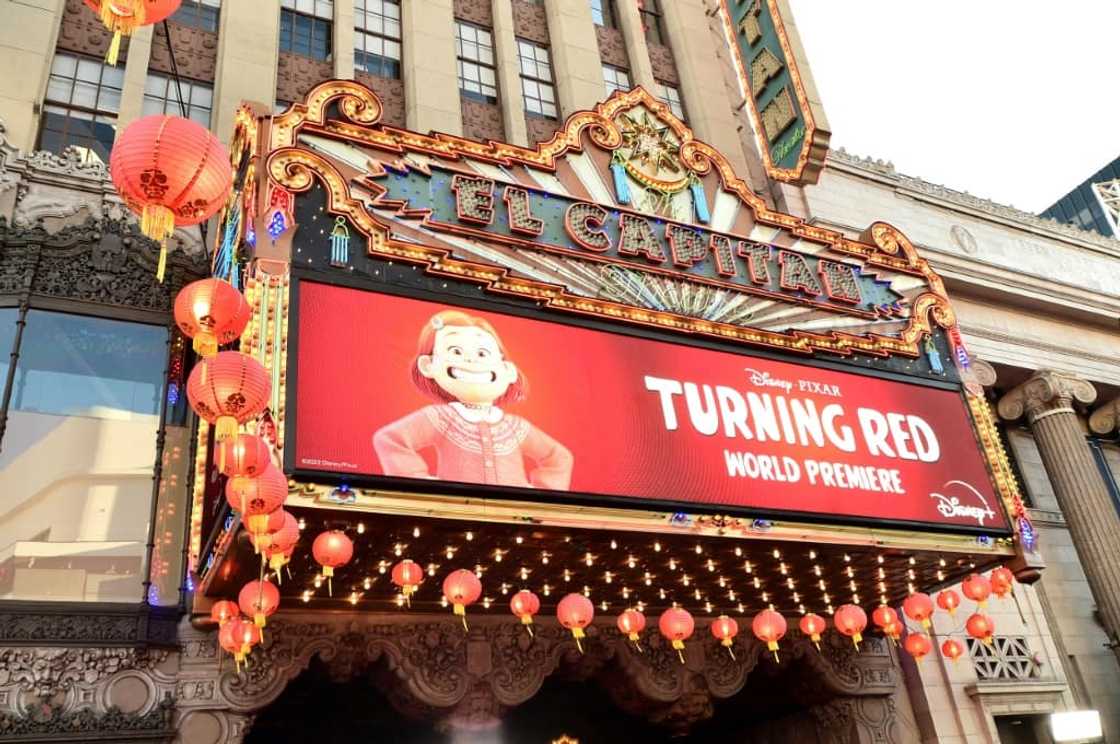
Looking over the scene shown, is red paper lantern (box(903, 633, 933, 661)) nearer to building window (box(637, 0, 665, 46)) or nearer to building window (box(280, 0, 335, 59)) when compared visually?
building window (box(280, 0, 335, 59))

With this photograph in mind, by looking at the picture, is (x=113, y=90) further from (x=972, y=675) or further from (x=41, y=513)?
(x=972, y=675)

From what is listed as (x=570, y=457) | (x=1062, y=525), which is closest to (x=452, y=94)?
(x=570, y=457)

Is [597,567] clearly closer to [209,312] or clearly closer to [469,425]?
[469,425]

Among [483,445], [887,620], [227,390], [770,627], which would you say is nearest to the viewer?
[227,390]

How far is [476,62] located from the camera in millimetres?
20562

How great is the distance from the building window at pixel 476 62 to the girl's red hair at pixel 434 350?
9438mm

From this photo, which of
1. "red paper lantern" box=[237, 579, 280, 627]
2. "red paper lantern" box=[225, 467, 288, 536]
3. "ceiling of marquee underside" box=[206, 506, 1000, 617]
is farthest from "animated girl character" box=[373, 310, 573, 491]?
"red paper lantern" box=[237, 579, 280, 627]

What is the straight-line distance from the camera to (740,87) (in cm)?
2309

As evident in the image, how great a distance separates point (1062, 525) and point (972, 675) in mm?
5799

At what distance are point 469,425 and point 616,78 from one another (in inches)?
549

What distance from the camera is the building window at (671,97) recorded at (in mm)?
22422

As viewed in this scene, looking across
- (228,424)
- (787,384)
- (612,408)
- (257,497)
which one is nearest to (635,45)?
(787,384)

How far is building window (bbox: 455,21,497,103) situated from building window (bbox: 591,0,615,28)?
11.4 ft

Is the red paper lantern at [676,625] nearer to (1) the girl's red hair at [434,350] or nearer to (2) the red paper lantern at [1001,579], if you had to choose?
(1) the girl's red hair at [434,350]
